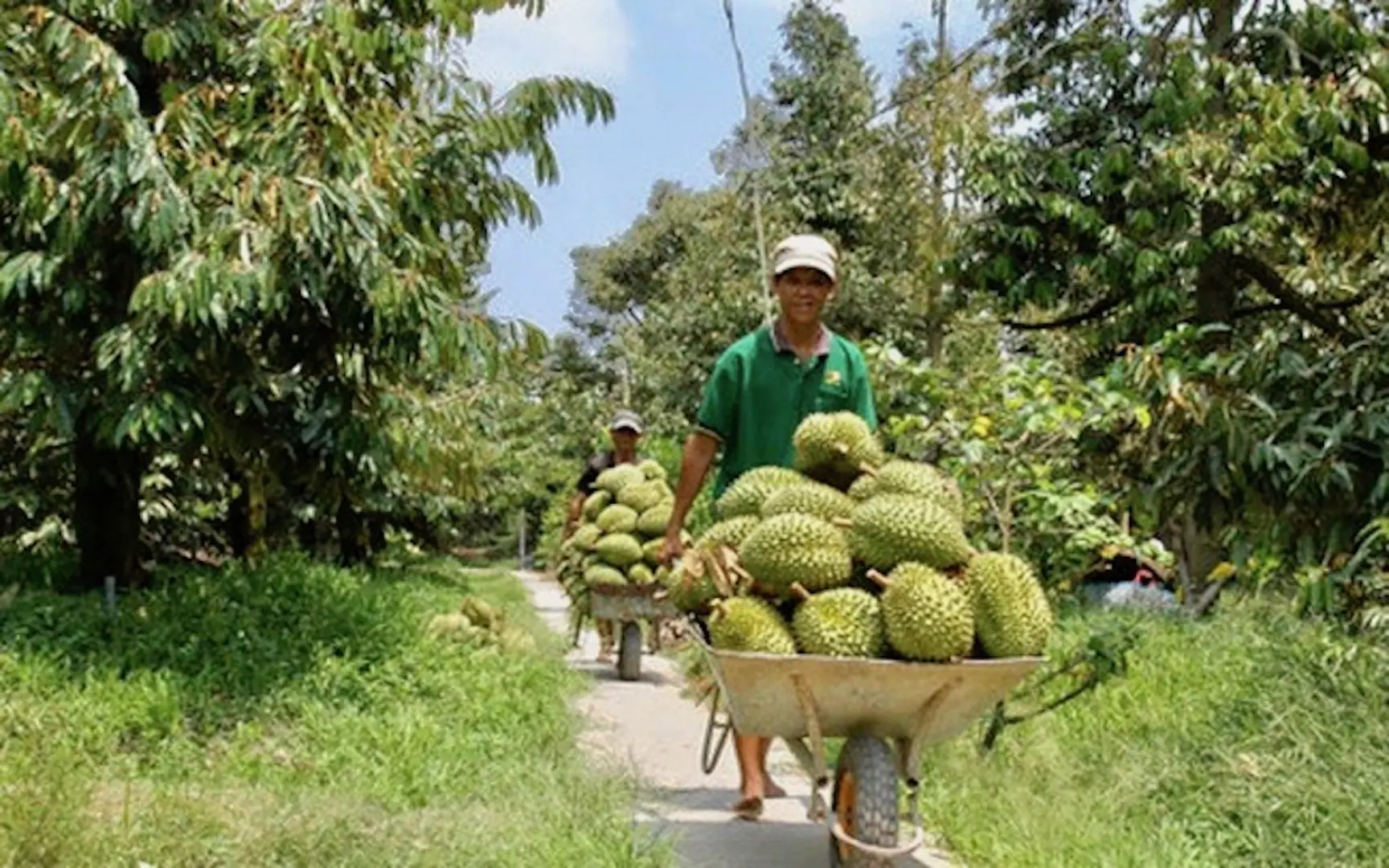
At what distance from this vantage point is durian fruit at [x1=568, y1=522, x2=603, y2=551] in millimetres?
10173

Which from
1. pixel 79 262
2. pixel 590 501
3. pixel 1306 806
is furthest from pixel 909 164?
pixel 1306 806

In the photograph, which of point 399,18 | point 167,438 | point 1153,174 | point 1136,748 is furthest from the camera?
point 1153,174

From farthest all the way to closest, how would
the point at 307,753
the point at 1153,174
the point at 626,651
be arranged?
1. the point at 1153,174
2. the point at 626,651
3. the point at 307,753

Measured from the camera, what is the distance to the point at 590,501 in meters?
10.6

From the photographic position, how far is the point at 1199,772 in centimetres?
491

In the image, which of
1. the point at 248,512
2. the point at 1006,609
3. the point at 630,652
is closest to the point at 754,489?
the point at 1006,609

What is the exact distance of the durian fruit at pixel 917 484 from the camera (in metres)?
4.23

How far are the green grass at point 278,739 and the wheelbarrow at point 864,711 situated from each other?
65 cm

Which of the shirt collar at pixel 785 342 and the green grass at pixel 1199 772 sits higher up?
the shirt collar at pixel 785 342

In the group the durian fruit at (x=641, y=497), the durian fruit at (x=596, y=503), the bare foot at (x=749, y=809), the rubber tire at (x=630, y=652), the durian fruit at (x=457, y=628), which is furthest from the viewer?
the durian fruit at (x=596, y=503)

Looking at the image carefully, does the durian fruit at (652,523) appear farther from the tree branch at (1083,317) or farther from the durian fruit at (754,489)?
the durian fruit at (754,489)

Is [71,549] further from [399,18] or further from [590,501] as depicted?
[399,18]

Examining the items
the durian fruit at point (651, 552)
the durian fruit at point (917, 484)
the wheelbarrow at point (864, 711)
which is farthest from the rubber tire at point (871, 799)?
the durian fruit at point (651, 552)

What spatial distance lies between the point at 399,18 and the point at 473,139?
75cm
